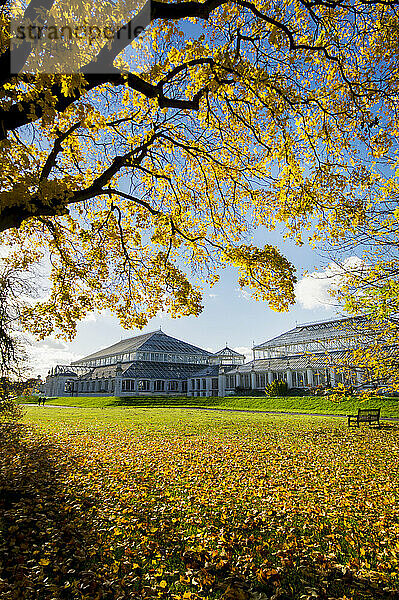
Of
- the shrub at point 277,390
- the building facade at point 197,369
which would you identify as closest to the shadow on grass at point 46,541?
the shrub at point 277,390

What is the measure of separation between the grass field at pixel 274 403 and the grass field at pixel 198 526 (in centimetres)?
1096

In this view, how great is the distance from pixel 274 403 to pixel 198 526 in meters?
28.2

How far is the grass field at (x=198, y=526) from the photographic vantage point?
3514 millimetres

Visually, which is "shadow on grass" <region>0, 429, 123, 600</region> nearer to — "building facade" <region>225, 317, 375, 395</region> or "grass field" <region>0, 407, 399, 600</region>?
"grass field" <region>0, 407, 399, 600</region>

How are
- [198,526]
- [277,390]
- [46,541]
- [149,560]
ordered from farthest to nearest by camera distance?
[277,390], [198,526], [46,541], [149,560]

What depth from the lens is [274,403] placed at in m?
31.6

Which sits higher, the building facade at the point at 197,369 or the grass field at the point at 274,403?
the building facade at the point at 197,369

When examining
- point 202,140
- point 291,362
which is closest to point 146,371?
point 291,362

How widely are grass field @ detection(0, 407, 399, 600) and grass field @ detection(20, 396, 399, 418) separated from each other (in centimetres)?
1096

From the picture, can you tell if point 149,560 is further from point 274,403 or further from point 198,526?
point 274,403

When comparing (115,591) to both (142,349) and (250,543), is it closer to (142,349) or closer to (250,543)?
(250,543)

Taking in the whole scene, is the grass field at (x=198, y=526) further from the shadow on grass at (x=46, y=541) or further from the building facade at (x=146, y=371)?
the building facade at (x=146, y=371)

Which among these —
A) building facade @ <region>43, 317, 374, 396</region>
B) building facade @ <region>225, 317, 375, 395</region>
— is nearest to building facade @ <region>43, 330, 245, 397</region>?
building facade @ <region>43, 317, 374, 396</region>

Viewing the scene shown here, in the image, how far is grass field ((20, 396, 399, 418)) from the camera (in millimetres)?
25608
